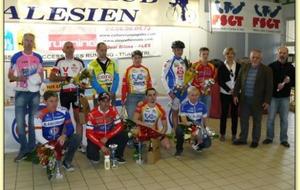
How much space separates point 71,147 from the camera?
4113 mm

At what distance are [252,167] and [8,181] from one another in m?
2.61

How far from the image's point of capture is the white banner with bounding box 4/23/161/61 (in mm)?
5566

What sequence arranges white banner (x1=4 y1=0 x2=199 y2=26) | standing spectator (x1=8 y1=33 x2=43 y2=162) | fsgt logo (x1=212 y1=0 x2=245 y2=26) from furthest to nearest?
fsgt logo (x1=212 y1=0 x2=245 y2=26), white banner (x1=4 y1=0 x2=199 y2=26), standing spectator (x1=8 y1=33 x2=43 y2=162)

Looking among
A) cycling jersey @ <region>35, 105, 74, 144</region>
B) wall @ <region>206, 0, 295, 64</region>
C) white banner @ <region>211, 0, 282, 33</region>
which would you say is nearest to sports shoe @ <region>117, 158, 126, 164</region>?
cycling jersey @ <region>35, 105, 74, 144</region>

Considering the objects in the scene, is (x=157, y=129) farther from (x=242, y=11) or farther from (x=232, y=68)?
(x=242, y=11)

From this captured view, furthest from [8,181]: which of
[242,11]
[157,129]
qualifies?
[242,11]

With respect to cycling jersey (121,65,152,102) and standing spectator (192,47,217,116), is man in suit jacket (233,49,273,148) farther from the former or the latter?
cycling jersey (121,65,152,102)

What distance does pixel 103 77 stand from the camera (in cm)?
473

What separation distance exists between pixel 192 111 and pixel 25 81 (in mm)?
2011

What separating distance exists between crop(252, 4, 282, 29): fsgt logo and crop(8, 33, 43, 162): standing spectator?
4.54m

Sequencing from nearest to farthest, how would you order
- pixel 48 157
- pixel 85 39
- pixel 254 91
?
pixel 48 157 → pixel 254 91 → pixel 85 39

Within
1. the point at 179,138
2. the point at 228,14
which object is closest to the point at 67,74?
the point at 179,138

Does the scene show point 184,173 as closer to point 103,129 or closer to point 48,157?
point 103,129

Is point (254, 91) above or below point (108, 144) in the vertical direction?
above
